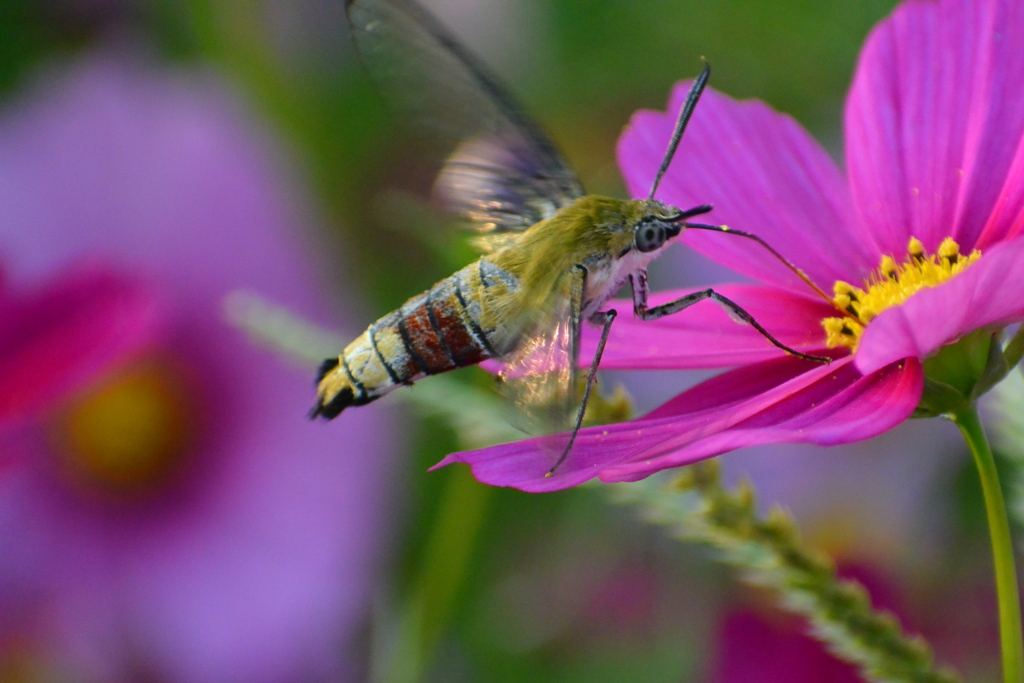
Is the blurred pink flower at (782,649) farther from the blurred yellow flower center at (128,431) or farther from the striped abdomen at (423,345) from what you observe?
the blurred yellow flower center at (128,431)

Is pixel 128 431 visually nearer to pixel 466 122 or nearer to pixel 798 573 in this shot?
pixel 466 122

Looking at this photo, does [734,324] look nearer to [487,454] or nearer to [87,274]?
[487,454]

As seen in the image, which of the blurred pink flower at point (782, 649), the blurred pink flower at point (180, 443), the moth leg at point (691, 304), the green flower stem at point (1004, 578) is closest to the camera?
the green flower stem at point (1004, 578)

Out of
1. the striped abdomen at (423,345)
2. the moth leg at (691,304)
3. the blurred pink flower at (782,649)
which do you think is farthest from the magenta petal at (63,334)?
the blurred pink flower at (782,649)

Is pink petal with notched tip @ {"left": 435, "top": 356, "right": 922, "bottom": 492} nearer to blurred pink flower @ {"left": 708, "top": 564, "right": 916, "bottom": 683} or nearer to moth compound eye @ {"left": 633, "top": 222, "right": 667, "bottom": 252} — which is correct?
moth compound eye @ {"left": 633, "top": 222, "right": 667, "bottom": 252}

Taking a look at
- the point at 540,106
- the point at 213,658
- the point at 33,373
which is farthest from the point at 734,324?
the point at 540,106

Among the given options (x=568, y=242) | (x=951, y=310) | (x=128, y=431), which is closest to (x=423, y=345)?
(x=568, y=242)
